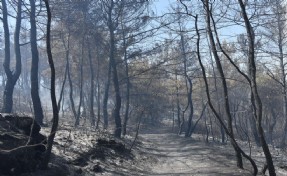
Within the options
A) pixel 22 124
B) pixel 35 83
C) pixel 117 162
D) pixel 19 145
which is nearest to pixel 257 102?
pixel 117 162

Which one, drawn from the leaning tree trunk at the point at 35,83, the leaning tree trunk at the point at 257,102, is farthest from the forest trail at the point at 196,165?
the leaning tree trunk at the point at 35,83

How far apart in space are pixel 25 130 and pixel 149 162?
7509 mm

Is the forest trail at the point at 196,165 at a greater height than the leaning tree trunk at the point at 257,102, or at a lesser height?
lesser

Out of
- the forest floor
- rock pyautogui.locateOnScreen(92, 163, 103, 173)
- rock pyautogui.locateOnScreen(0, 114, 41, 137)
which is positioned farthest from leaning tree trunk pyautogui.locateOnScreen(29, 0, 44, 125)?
rock pyautogui.locateOnScreen(0, 114, 41, 137)

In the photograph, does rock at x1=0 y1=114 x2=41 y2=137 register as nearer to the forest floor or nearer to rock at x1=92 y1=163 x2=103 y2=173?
the forest floor

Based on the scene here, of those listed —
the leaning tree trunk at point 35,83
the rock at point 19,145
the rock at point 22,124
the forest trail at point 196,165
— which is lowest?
the forest trail at point 196,165

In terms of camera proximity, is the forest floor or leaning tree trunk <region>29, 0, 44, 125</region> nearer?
the forest floor

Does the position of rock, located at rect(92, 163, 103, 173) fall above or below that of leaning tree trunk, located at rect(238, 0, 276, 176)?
below

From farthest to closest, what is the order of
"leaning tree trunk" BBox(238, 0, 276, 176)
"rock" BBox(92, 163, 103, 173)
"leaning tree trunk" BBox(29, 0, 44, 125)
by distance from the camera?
"leaning tree trunk" BBox(29, 0, 44, 125)
"rock" BBox(92, 163, 103, 173)
"leaning tree trunk" BBox(238, 0, 276, 176)

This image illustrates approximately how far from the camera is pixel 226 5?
1227cm

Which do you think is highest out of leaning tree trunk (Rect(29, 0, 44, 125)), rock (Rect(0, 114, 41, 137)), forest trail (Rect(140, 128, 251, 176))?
leaning tree trunk (Rect(29, 0, 44, 125))

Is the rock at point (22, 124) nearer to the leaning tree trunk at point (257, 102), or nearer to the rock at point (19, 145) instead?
the rock at point (19, 145)

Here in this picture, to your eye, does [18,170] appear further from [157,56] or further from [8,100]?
[157,56]

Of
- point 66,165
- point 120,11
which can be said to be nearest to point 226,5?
point 66,165
